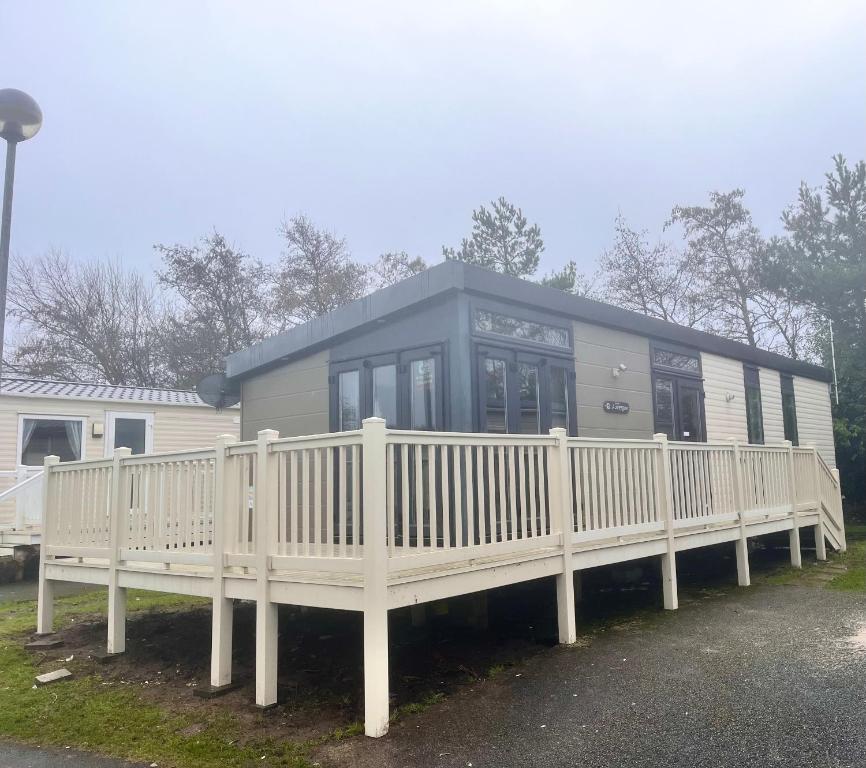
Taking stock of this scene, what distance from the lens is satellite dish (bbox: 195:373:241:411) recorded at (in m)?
9.15

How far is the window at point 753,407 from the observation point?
1052 centimetres

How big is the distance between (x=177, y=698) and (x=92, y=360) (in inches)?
779

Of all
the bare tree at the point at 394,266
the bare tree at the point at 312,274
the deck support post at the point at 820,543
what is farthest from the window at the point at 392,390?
the bare tree at the point at 394,266

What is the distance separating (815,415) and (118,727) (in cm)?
1278

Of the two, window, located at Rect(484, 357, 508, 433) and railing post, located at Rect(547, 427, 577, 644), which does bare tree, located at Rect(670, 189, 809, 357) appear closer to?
window, located at Rect(484, 357, 508, 433)

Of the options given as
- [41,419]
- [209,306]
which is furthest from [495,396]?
[209,306]

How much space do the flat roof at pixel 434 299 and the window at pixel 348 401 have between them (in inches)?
17.9

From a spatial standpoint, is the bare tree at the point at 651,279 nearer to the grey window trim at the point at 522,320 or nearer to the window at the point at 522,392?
the grey window trim at the point at 522,320

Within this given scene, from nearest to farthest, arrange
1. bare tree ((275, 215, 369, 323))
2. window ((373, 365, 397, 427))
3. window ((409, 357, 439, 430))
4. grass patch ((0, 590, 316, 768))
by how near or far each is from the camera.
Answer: grass patch ((0, 590, 316, 768)), window ((409, 357, 439, 430)), window ((373, 365, 397, 427)), bare tree ((275, 215, 369, 323))

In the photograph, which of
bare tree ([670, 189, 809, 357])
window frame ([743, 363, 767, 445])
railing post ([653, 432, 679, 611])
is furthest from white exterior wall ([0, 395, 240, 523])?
bare tree ([670, 189, 809, 357])

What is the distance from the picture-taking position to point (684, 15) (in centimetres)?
1396

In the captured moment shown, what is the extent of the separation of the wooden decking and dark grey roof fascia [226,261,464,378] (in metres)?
1.57

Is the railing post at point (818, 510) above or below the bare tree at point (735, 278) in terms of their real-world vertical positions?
below

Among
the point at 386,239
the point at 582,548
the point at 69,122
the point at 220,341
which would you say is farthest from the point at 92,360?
the point at 582,548
